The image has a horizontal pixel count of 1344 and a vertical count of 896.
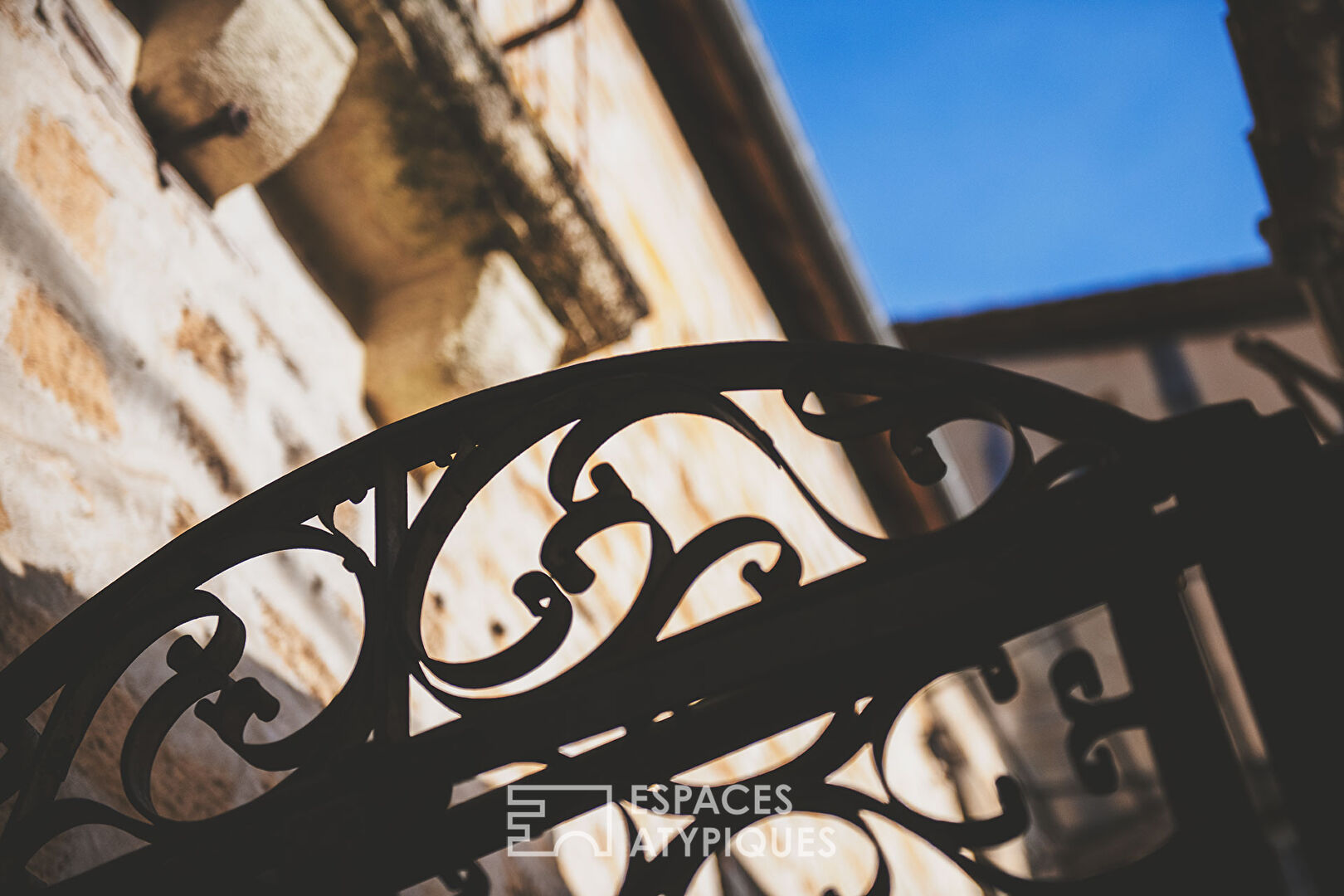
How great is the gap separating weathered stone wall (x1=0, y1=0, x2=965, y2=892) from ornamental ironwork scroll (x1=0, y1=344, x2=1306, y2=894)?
0.29 metres

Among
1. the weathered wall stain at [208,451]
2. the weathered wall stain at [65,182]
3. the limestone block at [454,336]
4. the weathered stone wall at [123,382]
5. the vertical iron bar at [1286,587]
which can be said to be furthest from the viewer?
the limestone block at [454,336]

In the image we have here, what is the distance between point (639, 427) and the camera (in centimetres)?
299

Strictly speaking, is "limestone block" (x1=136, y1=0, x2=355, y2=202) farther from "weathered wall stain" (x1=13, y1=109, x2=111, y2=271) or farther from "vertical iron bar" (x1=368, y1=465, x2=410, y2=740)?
"vertical iron bar" (x1=368, y1=465, x2=410, y2=740)

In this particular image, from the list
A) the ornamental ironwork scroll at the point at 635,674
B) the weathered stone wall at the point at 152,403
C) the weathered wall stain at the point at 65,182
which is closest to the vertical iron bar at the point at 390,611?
the ornamental ironwork scroll at the point at 635,674

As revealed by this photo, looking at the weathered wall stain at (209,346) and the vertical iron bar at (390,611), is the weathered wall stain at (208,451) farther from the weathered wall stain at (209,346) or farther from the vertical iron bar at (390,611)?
the vertical iron bar at (390,611)

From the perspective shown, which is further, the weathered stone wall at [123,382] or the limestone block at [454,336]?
the limestone block at [454,336]

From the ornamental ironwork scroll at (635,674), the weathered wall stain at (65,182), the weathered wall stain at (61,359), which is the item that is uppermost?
the weathered wall stain at (65,182)

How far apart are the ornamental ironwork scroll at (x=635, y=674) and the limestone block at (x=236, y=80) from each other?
2.92 feet

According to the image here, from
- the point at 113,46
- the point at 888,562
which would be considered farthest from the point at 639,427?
the point at 888,562

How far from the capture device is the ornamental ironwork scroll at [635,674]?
85cm

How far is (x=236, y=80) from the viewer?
1647 millimetres

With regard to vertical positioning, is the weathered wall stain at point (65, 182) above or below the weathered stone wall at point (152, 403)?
above

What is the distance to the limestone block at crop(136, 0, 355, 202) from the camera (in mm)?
1641

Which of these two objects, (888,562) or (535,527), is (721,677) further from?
(535,527)
